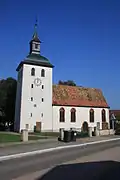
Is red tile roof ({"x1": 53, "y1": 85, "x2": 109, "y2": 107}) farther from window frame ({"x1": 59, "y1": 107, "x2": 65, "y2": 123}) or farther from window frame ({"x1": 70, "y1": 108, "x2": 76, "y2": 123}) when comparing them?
window frame ({"x1": 70, "y1": 108, "x2": 76, "y2": 123})

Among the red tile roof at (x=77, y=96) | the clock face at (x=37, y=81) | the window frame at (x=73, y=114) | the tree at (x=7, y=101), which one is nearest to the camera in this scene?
the clock face at (x=37, y=81)

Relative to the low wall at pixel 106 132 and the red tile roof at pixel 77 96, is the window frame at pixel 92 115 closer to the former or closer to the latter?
the red tile roof at pixel 77 96

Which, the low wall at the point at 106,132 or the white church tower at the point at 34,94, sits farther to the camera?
the white church tower at the point at 34,94

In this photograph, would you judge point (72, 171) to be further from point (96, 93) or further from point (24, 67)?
point (96, 93)

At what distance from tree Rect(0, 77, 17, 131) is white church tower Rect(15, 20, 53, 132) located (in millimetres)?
6703

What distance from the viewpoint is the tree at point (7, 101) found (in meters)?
55.2

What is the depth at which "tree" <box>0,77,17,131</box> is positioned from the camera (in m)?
55.2

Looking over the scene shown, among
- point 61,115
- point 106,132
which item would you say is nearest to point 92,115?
point 61,115

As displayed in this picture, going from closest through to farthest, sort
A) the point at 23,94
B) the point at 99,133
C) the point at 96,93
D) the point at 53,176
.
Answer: the point at 53,176 < the point at 99,133 < the point at 23,94 < the point at 96,93

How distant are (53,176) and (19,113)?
3764cm

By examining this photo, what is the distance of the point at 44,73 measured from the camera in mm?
50031

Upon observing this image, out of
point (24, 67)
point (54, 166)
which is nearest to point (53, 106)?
point (24, 67)

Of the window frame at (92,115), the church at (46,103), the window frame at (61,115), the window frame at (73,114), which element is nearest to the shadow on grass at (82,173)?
the church at (46,103)

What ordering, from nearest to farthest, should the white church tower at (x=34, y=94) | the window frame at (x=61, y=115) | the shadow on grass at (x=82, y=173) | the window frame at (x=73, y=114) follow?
the shadow on grass at (x=82, y=173) → the white church tower at (x=34, y=94) → the window frame at (x=61, y=115) → the window frame at (x=73, y=114)
